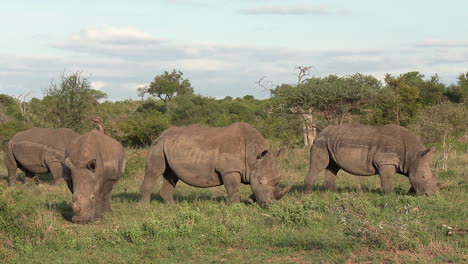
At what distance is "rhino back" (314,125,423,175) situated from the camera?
15.5 metres

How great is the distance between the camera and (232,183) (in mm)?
13594

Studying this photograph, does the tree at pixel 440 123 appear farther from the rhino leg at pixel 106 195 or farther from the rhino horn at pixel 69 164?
the rhino horn at pixel 69 164

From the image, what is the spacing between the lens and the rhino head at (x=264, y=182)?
13.5m

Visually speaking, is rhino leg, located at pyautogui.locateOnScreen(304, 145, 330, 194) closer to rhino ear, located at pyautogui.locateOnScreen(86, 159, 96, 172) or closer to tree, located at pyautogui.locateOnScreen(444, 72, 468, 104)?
rhino ear, located at pyautogui.locateOnScreen(86, 159, 96, 172)

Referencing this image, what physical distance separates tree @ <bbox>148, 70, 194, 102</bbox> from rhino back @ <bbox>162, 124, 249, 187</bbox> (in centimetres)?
4889

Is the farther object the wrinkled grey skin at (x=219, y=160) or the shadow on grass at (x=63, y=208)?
the wrinkled grey skin at (x=219, y=160)

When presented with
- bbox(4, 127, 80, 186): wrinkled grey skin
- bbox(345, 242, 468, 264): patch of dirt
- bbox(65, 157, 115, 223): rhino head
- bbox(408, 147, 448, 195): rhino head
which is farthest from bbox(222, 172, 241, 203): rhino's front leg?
bbox(4, 127, 80, 186): wrinkled grey skin

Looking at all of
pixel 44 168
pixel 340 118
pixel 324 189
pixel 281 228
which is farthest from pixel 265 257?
pixel 340 118

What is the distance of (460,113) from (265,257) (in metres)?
17.5

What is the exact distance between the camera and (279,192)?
1346 centimetres

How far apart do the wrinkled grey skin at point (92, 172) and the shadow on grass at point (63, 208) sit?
1.97ft

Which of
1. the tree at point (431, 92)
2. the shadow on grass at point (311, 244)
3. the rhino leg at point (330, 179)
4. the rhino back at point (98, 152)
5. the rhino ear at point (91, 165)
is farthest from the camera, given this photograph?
the tree at point (431, 92)

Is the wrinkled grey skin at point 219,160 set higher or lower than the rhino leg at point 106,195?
higher

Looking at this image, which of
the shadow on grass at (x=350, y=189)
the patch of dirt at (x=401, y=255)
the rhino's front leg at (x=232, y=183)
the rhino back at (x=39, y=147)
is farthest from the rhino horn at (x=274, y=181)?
the rhino back at (x=39, y=147)
